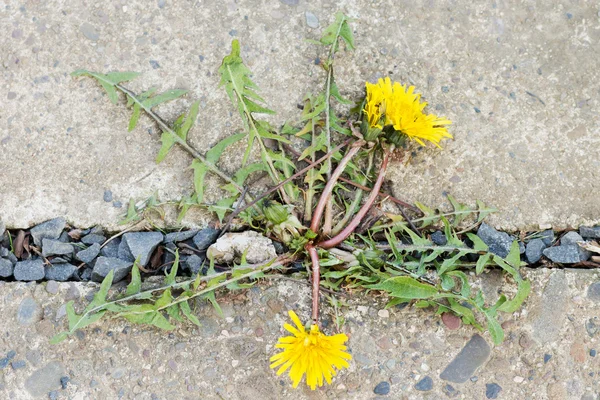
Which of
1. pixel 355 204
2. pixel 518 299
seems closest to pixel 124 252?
pixel 355 204

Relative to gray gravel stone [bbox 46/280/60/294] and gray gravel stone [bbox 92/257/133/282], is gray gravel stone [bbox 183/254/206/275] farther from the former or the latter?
gray gravel stone [bbox 46/280/60/294]

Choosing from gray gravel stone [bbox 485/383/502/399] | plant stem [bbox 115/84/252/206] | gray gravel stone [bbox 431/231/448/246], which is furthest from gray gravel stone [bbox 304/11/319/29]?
gray gravel stone [bbox 485/383/502/399]

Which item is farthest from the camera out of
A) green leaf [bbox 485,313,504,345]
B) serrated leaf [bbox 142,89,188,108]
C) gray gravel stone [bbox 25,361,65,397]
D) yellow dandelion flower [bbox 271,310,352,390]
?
serrated leaf [bbox 142,89,188,108]

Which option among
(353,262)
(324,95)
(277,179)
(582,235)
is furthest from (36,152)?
(582,235)

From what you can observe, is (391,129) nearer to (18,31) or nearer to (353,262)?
(353,262)

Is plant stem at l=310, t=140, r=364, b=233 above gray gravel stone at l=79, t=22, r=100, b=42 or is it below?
below
